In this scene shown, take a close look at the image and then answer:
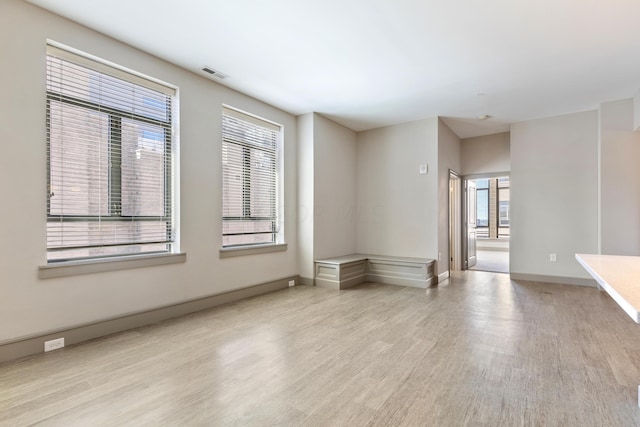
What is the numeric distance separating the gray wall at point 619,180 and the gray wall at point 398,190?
243 cm

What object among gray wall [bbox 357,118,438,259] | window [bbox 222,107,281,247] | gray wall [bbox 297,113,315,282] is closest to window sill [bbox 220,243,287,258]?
window [bbox 222,107,281,247]

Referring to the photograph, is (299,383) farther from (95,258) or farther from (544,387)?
(95,258)

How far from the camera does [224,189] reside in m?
4.15

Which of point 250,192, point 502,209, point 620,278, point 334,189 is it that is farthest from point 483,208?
point 620,278

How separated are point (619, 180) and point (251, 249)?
5.59 m

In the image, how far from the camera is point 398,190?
18.8ft

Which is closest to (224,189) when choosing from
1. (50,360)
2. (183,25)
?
(183,25)

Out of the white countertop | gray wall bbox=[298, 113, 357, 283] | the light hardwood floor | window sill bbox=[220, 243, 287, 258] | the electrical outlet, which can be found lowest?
the light hardwood floor

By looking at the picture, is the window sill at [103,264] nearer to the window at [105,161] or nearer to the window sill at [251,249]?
the window at [105,161]

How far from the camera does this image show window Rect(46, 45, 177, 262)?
2709mm

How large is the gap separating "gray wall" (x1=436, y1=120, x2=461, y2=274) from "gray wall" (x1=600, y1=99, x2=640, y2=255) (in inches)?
86.9

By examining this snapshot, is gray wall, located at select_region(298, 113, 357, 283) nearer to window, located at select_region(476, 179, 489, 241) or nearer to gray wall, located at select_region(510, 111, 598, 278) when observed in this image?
gray wall, located at select_region(510, 111, 598, 278)

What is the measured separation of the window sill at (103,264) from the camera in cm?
260

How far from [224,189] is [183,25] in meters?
1.93
